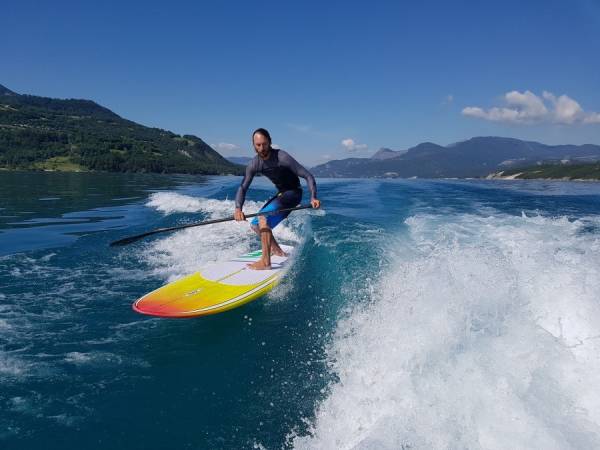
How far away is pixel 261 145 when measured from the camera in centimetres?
764

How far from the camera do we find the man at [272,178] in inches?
304

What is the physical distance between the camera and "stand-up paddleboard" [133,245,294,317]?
5777 mm

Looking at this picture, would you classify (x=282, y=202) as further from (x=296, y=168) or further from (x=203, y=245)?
(x=203, y=245)

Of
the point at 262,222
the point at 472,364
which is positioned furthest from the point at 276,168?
the point at 472,364

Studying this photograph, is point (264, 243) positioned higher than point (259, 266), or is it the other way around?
point (264, 243)

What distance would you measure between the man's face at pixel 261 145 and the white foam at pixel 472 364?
3.93 m

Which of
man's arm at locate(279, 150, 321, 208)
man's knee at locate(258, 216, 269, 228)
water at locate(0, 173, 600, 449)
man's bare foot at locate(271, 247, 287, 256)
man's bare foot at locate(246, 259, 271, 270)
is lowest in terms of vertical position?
water at locate(0, 173, 600, 449)

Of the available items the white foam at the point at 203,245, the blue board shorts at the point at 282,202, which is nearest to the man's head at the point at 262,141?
the blue board shorts at the point at 282,202

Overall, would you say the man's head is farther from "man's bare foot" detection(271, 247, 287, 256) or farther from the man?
"man's bare foot" detection(271, 247, 287, 256)

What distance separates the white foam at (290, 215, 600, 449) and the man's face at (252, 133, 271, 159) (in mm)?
3931

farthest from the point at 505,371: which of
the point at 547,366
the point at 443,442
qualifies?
the point at 443,442

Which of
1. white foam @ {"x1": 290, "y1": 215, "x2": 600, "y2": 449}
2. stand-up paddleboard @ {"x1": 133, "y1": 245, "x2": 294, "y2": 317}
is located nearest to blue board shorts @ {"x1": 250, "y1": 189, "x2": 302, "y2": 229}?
stand-up paddleboard @ {"x1": 133, "y1": 245, "x2": 294, "y2": 317}

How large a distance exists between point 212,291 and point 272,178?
3022mm

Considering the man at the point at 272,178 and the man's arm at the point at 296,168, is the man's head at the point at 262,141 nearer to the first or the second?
the man at the point at 272,178
